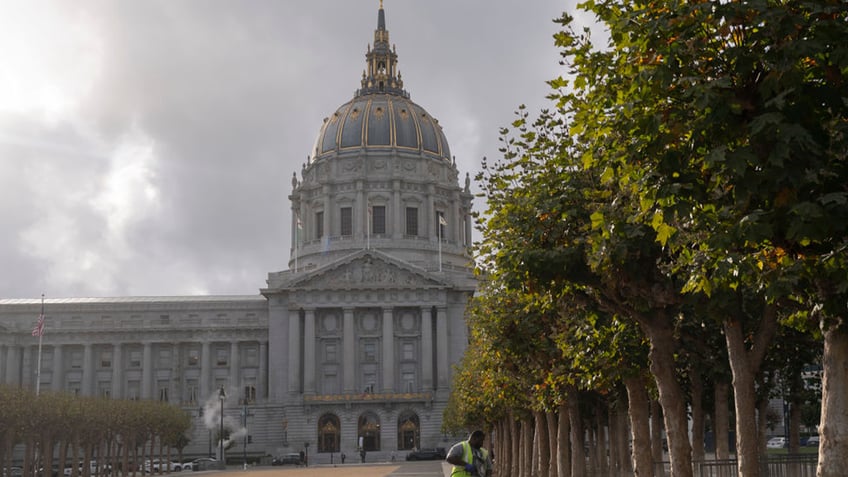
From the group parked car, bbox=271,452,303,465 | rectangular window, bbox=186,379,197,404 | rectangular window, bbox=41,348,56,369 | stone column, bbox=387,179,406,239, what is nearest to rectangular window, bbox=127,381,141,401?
rectangular window, bbox=186,379,197,404

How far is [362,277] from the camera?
5261 inches

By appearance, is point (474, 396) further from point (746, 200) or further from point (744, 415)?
point (746, 200)

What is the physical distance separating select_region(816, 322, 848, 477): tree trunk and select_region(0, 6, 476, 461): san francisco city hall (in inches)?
4489

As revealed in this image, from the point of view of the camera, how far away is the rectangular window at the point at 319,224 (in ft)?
516

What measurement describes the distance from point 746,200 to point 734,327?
6907mm

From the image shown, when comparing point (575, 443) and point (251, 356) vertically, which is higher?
point (251, 356)

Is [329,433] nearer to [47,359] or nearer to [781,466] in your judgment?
[47,359]

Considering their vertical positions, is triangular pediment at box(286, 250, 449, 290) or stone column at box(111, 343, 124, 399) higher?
triangular pediment at box(286, 250, 449, 290)

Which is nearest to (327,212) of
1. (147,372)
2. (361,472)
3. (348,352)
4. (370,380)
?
(348,352)

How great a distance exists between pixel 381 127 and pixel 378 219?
14853mm

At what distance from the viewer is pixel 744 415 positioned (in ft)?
61.2

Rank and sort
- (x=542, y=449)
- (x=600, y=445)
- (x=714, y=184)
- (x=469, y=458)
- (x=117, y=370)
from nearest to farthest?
(x=714, y=184)
(x=469, y=458)
(x=542, y=449)
(x=600, y=445)
(x=117, y=370)

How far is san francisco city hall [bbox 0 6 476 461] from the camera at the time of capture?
129625 millimetres

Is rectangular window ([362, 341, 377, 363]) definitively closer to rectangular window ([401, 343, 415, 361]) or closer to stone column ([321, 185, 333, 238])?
rectangular window ([401, 343, 415, 361])
